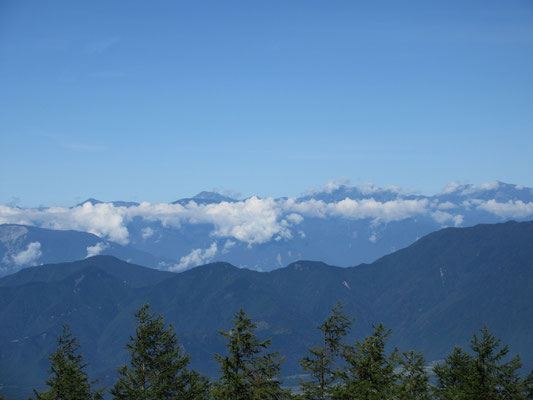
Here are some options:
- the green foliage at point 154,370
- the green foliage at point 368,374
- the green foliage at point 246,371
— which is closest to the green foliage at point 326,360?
the green foliage at point 368,374

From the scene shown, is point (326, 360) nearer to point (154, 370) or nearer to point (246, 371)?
point (246, 371)

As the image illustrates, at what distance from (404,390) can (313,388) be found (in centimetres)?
699

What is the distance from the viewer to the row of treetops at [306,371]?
38.6m

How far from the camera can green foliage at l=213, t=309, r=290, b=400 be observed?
37969mm

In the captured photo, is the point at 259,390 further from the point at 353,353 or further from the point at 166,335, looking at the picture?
the point at 166,335

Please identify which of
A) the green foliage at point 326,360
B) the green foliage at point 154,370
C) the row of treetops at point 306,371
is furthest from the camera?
the green foliage at point 154,370

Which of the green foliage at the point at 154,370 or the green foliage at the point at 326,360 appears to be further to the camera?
the green foliage at the point at 154,370

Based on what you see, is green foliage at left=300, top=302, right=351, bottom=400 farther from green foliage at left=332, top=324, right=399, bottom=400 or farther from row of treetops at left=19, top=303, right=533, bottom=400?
green foliage at left=332, top=324, right=399, bottom=400

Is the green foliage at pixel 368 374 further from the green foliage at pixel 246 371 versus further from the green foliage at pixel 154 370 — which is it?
the green foliage at pixel 154 370

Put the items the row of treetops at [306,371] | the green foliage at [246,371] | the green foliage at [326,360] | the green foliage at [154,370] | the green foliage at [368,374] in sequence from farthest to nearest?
the green foliage at [154,370] < the green foliage at [326,360] < the green foliage at [368,374] < the row of treetops at [306,371] < the green foliage at [246,371]

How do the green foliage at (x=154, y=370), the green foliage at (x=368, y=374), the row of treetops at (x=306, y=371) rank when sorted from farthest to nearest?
the green foliage at (x=154, y=370) → the green foliage at (x=368, y=374) → the row of treetops at (x=306, y=371)

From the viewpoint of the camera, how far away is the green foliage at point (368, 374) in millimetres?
40312

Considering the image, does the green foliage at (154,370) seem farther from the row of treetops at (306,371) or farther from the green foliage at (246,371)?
the green foliage at (246,371)

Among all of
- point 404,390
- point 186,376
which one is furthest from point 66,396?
point 404,390
